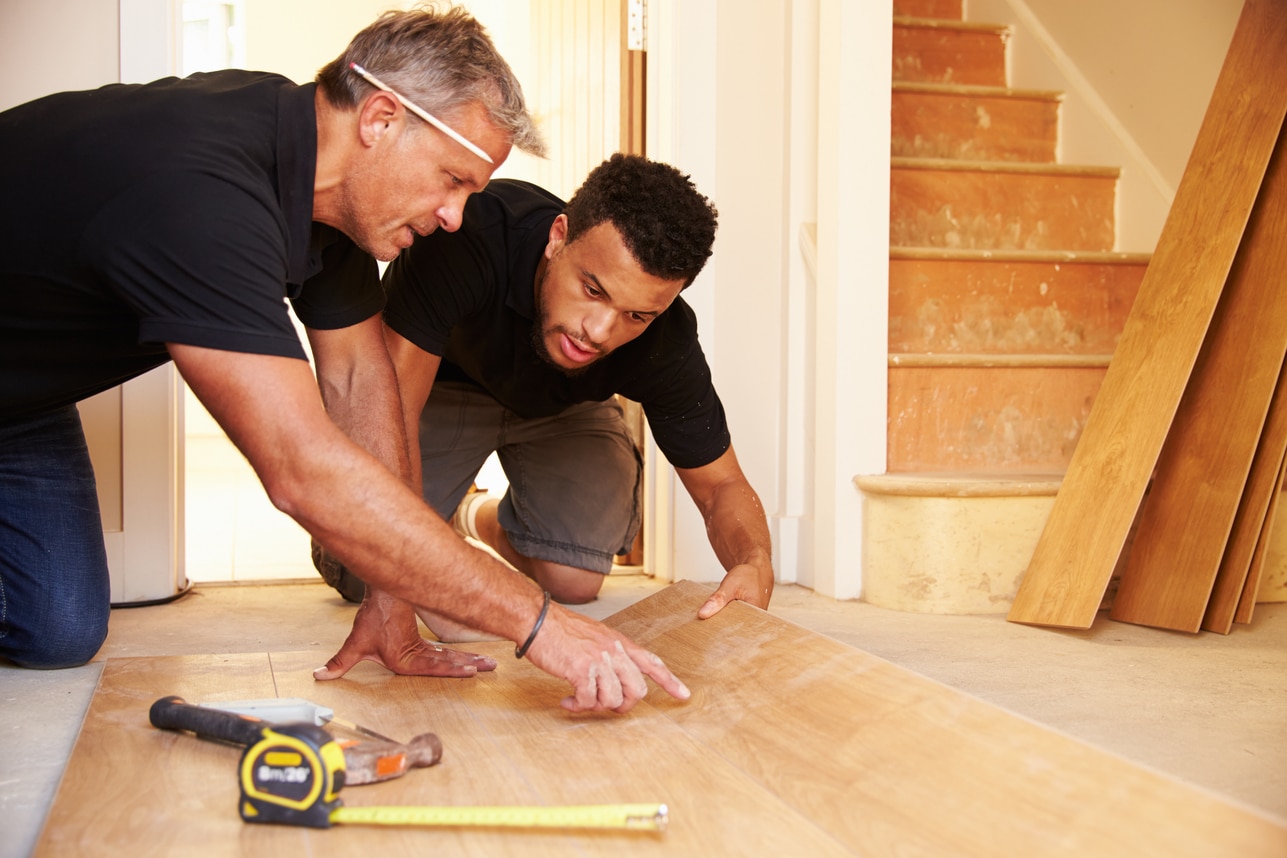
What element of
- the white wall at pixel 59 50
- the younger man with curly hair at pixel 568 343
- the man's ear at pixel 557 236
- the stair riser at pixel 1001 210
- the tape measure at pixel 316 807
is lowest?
the tape measure at pixel 316 807

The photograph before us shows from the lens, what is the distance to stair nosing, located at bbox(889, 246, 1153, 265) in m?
3.01

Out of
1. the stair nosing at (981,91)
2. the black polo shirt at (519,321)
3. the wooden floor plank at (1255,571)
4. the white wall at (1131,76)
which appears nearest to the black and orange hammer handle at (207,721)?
the black polo shirt at (519,321)

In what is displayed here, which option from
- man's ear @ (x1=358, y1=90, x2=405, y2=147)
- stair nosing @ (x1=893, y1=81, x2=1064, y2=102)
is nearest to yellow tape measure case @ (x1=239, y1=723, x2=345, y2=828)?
man's ear @ (x1=358, y1=90, x2=405, y2=147)

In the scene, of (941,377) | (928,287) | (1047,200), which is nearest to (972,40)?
(1047,200)

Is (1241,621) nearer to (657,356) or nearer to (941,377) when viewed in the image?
(941,377)

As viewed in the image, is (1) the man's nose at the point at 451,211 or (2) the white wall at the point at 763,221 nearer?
(1) the man's nose at the point at 451,211

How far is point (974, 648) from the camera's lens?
2221mm

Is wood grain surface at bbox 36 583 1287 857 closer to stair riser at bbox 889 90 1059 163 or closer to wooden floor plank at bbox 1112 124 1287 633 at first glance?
wooden floor plank at bbox 1112 124 1287 633

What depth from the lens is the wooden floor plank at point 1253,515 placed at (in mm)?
2314

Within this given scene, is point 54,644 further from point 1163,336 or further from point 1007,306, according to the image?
point 1007,306

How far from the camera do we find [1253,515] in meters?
2.33

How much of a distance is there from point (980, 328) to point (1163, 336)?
74 cm

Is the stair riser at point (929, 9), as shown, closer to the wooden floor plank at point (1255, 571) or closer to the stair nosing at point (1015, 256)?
the stair nosing at point (1015, 256)

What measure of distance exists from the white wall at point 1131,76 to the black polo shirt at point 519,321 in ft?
6.69
